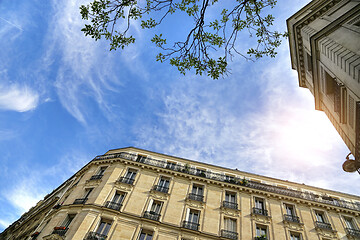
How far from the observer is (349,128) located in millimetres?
10047

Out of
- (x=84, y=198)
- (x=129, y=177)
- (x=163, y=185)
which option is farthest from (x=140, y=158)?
(x=84, y=198)

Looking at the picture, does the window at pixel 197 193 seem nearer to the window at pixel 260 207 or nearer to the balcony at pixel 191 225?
the balcony at pixel 191 225

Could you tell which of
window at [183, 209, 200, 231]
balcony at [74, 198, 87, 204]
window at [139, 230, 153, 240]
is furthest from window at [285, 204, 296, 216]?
balcony at [74, 198, 87, 204]

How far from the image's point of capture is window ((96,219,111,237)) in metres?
15.6

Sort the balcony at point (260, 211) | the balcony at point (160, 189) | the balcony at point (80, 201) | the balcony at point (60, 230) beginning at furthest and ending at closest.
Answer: the balcony at point (160, 189), the balcony at point (260, 211), the balcony at point (80, 201), the balcony at point (60, 230)

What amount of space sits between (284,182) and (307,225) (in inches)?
208

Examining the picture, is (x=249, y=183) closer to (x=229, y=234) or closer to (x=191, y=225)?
(x=229, y=234)

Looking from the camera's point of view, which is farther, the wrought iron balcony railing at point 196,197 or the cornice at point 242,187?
the cornice at point 242,187

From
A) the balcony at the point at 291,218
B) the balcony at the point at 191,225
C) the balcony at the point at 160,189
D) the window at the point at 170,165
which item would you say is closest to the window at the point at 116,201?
the balcony at the point at 160,189

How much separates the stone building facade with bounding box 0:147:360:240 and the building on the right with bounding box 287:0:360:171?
10.8m

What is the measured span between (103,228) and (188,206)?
292 inches

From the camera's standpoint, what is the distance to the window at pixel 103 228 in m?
15.6

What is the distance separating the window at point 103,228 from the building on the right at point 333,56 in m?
16.9

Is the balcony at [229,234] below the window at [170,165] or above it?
below
